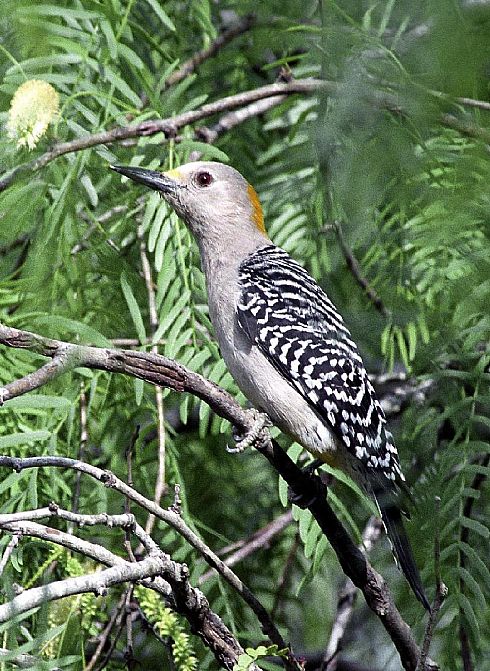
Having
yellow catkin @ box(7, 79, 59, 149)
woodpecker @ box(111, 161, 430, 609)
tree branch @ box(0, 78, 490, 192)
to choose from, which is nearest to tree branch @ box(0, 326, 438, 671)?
woodpecker @ box(111, 161, 430, 609)

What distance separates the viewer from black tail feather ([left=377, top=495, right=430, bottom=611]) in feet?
8.14

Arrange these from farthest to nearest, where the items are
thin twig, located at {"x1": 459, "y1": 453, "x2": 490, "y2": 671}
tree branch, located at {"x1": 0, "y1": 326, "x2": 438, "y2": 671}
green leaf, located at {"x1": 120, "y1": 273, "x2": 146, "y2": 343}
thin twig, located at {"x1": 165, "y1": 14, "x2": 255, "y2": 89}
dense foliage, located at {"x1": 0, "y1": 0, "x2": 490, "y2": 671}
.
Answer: thin twig, located at {"x1": 165, "y1": 14, "x2": 255, "y2": 89}, green leaf, located at {"x1": 120, "y1": 273, "x2": 146, "y2": 343}, thin twig, located at {"x1": 459, "y1": 453, "x2": 490, "y2": 671}, tree branch, located at {"x1": 0, "y1": 326, "x2": 438, "y2": 671}, dense foliage, located at {"x1": 0, "y1": 0, "x2": 490, "y2": 671}

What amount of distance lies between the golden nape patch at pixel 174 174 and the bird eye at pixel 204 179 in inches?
9.9

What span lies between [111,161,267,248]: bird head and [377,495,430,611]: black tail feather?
136cm

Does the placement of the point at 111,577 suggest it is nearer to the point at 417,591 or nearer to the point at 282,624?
the point at 417,591

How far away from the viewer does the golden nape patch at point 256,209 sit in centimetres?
405

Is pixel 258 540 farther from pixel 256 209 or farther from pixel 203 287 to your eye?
pixel 256 209

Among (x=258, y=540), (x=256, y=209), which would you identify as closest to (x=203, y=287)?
(x=256, y=209)

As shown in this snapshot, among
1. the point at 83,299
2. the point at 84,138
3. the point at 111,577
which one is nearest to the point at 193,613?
the point at 111,577

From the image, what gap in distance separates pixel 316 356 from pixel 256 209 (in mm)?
902

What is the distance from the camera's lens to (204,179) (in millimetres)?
3850

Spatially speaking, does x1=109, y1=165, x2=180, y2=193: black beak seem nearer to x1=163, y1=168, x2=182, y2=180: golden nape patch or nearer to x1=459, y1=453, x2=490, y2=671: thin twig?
x1=163, y1=168, x2=182, y2=180: golden nape patch

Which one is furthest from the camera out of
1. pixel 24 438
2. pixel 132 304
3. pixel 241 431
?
pixel 132 304

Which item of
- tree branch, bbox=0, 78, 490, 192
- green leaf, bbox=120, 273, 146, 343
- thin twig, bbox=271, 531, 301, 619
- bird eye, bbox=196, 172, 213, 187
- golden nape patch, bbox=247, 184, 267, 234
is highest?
tree branch, bbox=0, 78, 490, 192
